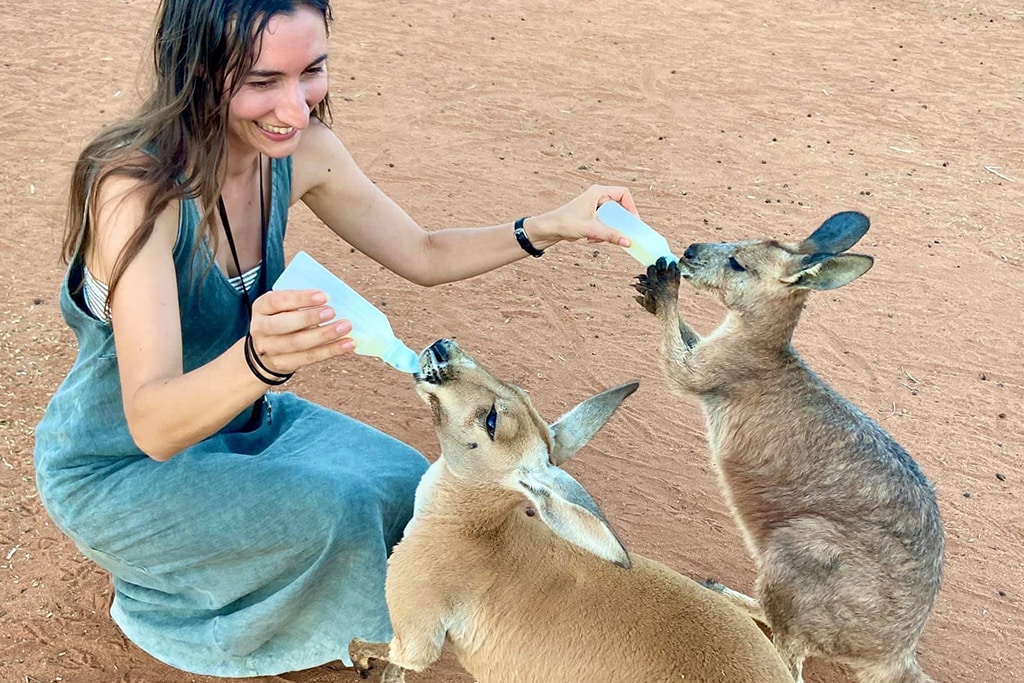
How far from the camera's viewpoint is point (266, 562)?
8.84 feet

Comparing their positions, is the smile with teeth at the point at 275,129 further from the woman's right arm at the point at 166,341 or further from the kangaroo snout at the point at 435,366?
the kangaroo snout at the point at 435,366

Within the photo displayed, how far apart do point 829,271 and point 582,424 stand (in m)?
1.23

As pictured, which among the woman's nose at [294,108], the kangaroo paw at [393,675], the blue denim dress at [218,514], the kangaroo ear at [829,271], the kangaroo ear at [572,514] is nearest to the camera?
the kangaroo ear at [572,514]

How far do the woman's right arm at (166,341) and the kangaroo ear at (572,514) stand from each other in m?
0.69

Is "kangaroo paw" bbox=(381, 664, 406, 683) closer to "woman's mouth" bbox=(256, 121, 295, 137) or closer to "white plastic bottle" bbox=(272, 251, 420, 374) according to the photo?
"white plastic bottle" bbox=(272, 251, 420, 374)

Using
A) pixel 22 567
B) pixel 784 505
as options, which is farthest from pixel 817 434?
pixel 22 567

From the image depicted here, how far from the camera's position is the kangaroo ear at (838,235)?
3.48m

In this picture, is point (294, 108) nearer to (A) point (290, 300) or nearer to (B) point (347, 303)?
(B) point (347, 303)

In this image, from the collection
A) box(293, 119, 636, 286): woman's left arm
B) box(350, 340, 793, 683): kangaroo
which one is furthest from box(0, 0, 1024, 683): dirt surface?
box(293, 119, 636, 286): woman's left arm

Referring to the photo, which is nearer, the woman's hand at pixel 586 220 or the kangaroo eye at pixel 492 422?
the kangaroo eye at pixel 492 422

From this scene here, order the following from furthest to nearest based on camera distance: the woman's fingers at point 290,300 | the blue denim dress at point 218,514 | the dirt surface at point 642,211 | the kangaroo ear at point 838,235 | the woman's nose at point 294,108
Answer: the dirt surface at point 642,211, the kangaroo ear at point 838,235, the blue denim dress at point 218,514, the woman's nose at point 294,108, the woman's fingers at point 290,300

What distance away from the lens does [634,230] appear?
10.5 feet

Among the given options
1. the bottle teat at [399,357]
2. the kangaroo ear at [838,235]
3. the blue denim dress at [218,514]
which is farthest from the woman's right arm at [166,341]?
the kangaroo ear at [838,235]

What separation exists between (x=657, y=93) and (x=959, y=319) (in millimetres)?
3457
